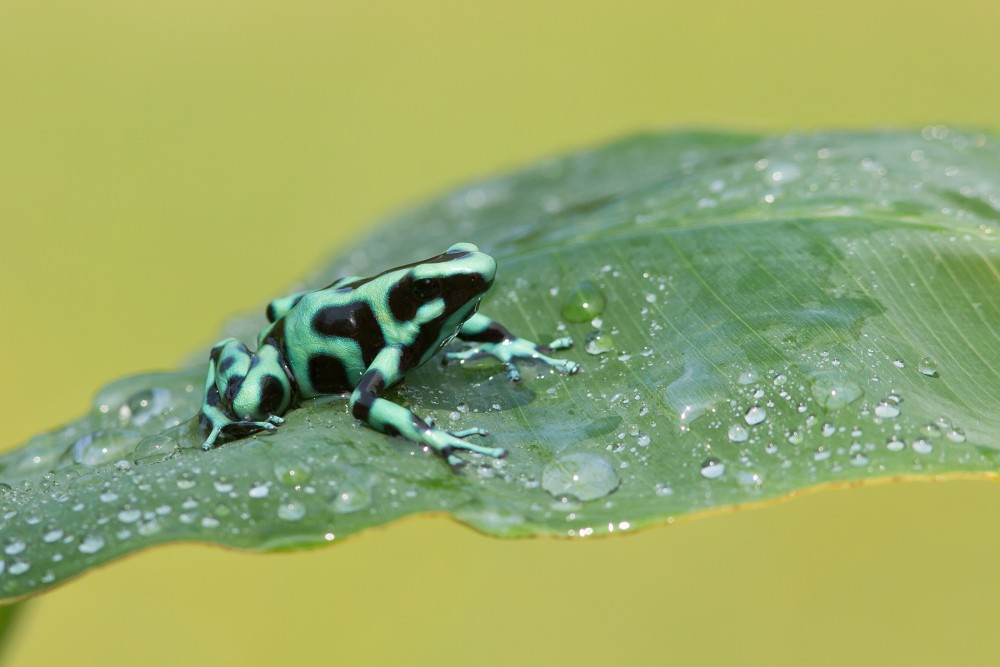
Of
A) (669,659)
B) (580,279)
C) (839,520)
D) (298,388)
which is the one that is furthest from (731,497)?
(839,520)

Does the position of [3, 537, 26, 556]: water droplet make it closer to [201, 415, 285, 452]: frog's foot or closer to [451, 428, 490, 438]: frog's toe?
[201, 415, 285, 452]: frog's foot

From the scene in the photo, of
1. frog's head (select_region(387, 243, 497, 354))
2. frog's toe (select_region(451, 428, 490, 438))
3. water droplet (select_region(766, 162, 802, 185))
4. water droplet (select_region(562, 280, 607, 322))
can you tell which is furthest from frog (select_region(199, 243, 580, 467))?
water droplet (select_region(766, 162, 802, 185))

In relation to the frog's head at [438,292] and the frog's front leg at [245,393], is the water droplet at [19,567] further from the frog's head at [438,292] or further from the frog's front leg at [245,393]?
the frog's head at [438,292]

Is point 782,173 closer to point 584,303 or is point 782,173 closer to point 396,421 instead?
point 584,303

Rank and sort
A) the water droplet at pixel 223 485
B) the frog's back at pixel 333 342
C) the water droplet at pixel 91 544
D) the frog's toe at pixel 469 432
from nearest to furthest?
the water droplet at pixel 91 544
the water droplet at pixel 223 485
the frog's toe at pixel 469 432
the frog's back at pixel 333 342

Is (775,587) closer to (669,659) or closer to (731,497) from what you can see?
(669,659)

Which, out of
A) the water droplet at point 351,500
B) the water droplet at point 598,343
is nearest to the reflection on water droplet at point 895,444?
the water droplet at point 598,343
